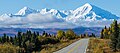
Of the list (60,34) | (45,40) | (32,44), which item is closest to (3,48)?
(32,44)

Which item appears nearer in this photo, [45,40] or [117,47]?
[117,47]

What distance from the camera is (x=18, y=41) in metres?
146

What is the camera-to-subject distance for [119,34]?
70375 millimetres

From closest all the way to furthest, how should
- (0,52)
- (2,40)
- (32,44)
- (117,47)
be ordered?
(0,52), (117,47), (32,44), (2,40)

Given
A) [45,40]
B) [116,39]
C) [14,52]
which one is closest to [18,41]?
[45,40]

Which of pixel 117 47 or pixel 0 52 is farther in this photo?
pixel 117 47

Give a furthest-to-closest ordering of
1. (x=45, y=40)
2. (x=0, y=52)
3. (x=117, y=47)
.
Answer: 1. (x=45, y=40)
2. (x=117, y=47)
3. (x=0, y=52)

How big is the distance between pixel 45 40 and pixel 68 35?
180 feet

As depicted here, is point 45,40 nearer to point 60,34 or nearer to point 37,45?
point 37,45

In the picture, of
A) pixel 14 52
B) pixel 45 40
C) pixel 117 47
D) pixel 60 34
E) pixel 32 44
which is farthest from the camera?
pixel 60 34

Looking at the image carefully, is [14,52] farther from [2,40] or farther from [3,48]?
[2,40]

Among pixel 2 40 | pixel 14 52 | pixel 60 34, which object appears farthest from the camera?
pixel 60 34

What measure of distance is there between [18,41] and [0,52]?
3676 inches

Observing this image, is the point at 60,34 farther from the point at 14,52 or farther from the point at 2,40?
the point at 14,52
